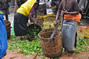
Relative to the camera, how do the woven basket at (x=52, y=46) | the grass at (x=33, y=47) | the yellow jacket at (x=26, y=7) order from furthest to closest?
the yellow jacket at (x=26, y=7), the grass at (x=33, y=47), the woven basket at (x=52, y=46)

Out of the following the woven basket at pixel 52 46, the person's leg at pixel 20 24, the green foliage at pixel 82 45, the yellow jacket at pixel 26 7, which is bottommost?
the green foliage at pixel 82 45

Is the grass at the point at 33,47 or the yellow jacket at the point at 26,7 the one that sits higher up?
the yellow jacket at the point at 26,7

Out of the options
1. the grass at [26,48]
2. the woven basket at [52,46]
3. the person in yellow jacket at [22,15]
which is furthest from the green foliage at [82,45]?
the person in yellow jacket at [22,15]

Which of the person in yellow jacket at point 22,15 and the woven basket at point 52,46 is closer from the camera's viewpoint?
the woven basket at point 52,46

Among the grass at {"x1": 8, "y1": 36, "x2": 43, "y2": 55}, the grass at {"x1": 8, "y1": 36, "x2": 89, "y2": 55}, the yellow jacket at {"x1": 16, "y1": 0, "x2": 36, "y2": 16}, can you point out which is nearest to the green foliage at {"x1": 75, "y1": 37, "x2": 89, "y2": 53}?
the grass at {"x1": 8, "y1": 36, "x2": 89, "y2": 55}

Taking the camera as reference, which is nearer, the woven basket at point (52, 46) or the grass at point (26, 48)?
the woven basket at point (52, 46)

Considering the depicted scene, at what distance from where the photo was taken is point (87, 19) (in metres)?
8.06

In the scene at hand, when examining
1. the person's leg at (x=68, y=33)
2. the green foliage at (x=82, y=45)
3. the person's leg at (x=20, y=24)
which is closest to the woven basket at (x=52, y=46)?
the person's leg at (x=68, y=33)

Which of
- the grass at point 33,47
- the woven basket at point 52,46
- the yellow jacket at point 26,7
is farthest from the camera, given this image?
the yellow jacket at point 26,7

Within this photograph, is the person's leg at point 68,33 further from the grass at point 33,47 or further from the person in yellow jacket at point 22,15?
the person in yellow jacket at point 22,15

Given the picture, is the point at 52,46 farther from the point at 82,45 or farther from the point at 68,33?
the point at 82,45

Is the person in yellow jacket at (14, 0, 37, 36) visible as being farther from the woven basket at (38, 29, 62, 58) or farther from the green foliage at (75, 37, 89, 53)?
the green foliage at (75, 37, 89, 53)

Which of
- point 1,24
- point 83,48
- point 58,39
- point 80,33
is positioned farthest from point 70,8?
point 1,24

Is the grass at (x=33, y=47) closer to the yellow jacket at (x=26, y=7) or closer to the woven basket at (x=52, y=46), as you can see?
the woven basket at (x=52, y=46)
